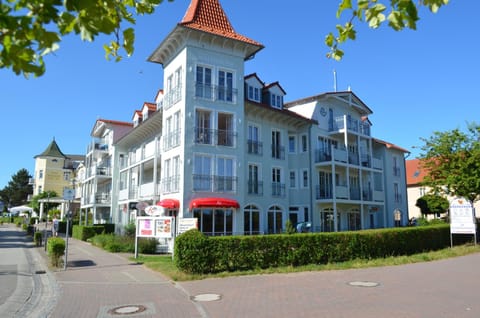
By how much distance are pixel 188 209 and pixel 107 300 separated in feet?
39.9

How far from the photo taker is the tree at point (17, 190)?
106 metres

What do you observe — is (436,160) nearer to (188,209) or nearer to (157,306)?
(188,209)

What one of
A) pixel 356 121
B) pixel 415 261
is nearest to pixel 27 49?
pixel 415 261

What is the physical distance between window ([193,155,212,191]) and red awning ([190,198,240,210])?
863 millimetres

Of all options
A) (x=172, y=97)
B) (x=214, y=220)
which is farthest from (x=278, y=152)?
(x=172, y=97)

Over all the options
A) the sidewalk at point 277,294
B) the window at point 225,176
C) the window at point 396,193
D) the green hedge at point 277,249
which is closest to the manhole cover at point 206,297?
the sidewalk at point 277,294

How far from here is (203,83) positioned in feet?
76.5

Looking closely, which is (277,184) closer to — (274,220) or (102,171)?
(274,220)

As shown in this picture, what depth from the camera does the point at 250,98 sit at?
2750cm

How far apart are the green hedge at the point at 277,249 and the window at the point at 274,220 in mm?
9365

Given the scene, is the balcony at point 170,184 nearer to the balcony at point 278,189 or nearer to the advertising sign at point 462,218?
the balcony at point 278,189

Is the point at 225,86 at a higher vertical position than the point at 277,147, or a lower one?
higher

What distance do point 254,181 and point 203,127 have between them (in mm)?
5141

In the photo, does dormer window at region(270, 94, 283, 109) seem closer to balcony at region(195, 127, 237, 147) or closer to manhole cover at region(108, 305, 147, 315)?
balcony at region(195, 127, 237, 147)
